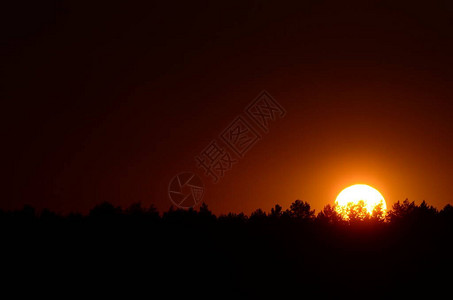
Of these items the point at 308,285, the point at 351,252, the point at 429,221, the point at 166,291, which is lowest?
the point at 166,291

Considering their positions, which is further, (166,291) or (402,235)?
(402,235)

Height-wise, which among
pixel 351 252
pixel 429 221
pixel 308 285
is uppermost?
pixel 429 221

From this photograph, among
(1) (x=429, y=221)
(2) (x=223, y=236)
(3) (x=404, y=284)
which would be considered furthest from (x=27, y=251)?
(1) (x=429, y=221)

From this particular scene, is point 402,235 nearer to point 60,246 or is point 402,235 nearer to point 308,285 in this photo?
point 308,285

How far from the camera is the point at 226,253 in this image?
98.3ft

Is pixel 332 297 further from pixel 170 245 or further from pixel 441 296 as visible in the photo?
pixel 170 245

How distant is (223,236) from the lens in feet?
100

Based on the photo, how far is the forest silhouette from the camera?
28.4 m

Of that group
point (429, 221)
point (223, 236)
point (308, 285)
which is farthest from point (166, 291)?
point (429, 221)

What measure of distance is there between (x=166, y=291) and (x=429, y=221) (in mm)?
14208

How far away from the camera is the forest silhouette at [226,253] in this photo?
28422 mm

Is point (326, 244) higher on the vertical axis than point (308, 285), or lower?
higher

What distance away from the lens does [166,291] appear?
28312 mm

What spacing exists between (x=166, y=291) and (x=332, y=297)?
7.84m
